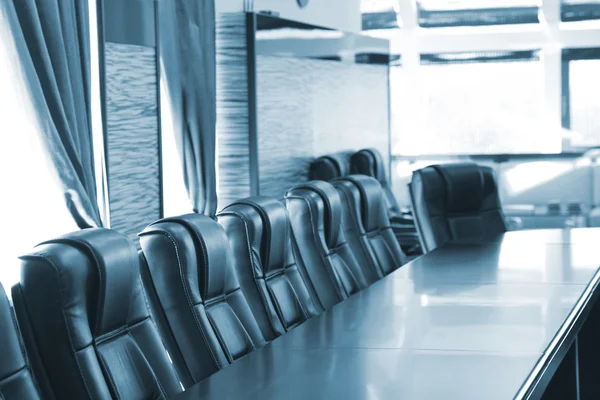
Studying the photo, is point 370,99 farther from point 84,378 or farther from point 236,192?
point 84,378

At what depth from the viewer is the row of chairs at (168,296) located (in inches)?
77.8

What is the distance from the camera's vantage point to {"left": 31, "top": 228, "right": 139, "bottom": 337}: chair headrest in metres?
2.02

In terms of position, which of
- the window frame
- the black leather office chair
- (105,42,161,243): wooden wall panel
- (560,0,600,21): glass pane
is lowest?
the black leather office chair

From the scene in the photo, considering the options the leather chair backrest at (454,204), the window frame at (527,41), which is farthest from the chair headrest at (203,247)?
the window frame at (527,41)

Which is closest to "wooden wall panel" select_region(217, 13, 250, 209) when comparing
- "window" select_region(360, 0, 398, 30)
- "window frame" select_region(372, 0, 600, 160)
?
"window frame" select_region(372, 0, 600, 160)

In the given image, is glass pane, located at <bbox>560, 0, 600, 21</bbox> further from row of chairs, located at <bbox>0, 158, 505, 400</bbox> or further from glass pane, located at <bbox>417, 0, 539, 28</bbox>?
row of chairs, located at <bbox>0, 158, 505, 400</bbox>

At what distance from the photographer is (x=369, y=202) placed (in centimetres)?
446

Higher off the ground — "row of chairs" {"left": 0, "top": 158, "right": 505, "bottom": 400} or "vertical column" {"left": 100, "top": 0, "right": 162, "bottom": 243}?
"vertical column" {"left": 100, "top": 0, "right": 162, "bottom": 243}

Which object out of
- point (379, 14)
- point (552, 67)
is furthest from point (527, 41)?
point (379, 14)

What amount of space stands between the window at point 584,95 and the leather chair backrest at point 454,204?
455 cm

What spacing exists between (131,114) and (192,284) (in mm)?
2018

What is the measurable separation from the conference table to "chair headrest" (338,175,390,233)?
1.57ft

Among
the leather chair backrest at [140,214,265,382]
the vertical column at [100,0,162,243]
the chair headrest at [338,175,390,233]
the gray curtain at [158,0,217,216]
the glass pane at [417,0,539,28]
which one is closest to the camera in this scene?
the leather chair backrest at [140,214,265,382]

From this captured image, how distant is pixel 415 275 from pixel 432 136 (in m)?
6.46
